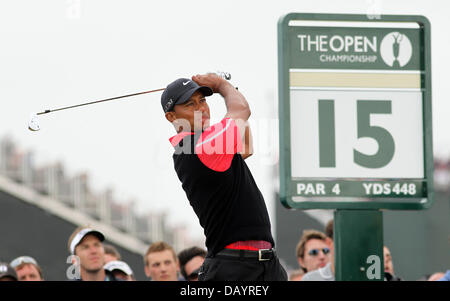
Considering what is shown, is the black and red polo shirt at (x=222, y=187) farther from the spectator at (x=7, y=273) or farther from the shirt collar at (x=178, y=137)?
the spectator at (x=7, y=273)

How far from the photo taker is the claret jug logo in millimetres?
5277

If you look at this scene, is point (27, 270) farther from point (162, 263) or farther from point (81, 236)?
point (162, 263)

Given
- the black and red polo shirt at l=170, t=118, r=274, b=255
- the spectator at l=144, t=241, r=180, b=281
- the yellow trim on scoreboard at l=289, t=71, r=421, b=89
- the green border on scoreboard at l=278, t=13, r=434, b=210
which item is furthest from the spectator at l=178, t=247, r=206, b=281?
the black and red polo shirt at l=170, t=118, r=274, b=255

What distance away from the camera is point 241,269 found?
4570mm

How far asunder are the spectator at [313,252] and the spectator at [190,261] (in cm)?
93

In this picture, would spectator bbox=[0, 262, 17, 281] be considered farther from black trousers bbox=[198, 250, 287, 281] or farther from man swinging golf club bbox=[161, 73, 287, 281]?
black trousers bbox=[198, 250, 287, 281]

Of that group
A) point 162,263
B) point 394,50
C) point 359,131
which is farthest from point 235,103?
point 162,263

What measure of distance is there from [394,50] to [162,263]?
10.5 feet

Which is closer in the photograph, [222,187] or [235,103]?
[222,187]

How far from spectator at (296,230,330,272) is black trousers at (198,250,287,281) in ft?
10.7

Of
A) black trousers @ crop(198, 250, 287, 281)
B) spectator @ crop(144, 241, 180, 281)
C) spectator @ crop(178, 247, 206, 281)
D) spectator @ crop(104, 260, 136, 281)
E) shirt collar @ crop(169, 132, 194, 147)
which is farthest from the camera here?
spectator @ crop(144, 241, 180, 281)
